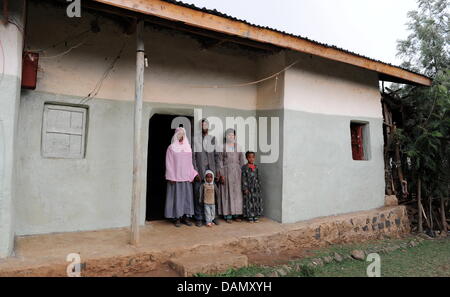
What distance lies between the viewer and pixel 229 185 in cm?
579

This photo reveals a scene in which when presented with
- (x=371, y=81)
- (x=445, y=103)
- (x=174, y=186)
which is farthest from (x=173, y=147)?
(x=445, y=103)

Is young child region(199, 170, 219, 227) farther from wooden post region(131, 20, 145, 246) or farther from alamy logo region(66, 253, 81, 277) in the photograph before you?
alamy logo region(66, 253, 81, 277)

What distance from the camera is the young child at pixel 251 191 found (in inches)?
232

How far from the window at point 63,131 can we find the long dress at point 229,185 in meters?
2.32

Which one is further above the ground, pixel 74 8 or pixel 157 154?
pixel 74 8

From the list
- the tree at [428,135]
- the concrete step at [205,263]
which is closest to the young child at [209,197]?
the concrete step at [205,263]

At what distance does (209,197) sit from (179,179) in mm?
595

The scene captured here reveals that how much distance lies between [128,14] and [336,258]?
4730mm

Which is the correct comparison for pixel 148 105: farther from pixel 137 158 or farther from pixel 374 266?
pixel 374 266

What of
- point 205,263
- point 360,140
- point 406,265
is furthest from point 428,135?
point 205,263

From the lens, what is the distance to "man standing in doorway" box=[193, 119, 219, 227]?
18.3 ft

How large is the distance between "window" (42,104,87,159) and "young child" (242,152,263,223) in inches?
110

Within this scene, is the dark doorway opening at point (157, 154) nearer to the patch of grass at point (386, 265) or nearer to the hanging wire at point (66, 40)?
the hanging wire at point (66, 40)

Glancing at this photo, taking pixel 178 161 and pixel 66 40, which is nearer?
pixel 66 40
